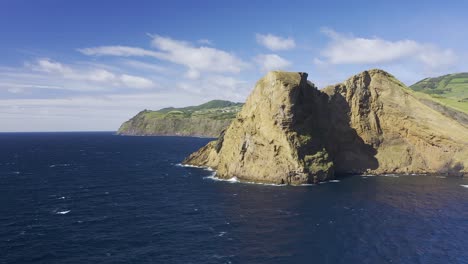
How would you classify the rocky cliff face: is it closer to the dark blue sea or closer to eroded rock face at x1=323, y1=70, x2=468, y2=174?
eroded rock face at x1=323, y1=70, x2=468, y2=174

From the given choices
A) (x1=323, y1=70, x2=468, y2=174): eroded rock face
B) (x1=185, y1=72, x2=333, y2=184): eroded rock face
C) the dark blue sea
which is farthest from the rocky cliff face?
the dark blue sea

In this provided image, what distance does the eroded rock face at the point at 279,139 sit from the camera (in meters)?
109

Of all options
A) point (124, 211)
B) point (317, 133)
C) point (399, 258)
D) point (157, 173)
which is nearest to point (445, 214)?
point (399, 258)

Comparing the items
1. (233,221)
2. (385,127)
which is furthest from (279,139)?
(385,127)

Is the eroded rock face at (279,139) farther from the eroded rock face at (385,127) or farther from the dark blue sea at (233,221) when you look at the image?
the eroded rock face at (385,127)

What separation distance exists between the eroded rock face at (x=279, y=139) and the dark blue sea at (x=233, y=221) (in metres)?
6.99

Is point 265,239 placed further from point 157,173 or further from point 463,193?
point 157,173

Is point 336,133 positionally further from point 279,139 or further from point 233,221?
point 233,221

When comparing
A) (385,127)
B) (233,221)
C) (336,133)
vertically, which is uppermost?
(385,127)

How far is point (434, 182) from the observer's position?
360 feet

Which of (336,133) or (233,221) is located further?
(336,133)

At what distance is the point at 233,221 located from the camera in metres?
72.8

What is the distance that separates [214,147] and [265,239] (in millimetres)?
93450

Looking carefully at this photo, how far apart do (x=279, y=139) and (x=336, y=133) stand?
3062 cm
